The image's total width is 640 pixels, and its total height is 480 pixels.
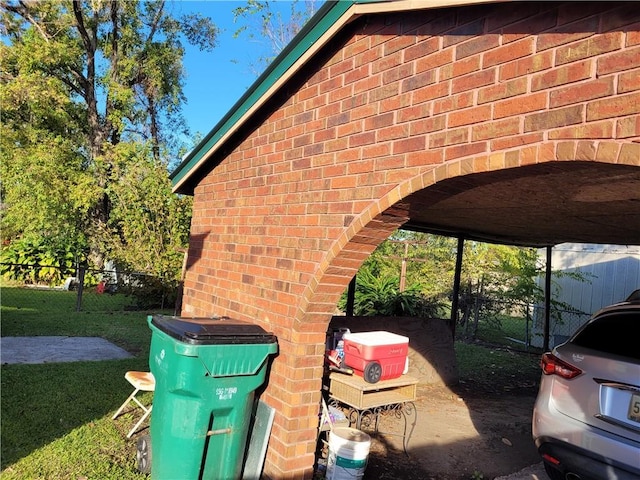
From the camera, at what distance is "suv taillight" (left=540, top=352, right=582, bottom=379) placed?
3.51 meters

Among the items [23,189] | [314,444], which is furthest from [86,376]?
[23,189]

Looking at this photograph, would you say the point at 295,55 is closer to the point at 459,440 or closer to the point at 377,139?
the point at 377,139

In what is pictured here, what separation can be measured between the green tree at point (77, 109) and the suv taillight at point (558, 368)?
13.2 meters

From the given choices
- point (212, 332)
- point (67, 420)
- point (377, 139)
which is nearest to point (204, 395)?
point (212, 332)

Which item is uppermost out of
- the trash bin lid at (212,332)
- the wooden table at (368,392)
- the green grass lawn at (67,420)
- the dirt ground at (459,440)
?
the trash bin lid at (212,332)

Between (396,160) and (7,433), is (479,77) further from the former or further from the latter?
(7,433)

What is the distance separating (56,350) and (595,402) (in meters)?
7.45

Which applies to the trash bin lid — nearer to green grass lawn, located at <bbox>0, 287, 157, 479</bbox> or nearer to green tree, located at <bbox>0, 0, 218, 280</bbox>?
green grass lawn, located at <bbox>0, 287, 157, 479</bbox>

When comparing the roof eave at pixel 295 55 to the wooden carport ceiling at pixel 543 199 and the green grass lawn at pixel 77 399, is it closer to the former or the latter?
the wooden carport ceiling at pixel 543 199

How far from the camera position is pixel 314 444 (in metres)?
3.72

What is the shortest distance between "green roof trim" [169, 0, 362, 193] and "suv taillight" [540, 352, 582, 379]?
2955 mm

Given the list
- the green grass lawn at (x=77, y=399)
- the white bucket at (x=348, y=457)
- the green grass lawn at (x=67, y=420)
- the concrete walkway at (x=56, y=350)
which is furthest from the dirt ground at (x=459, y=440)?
the concrete walkway at (x=56, y=350)

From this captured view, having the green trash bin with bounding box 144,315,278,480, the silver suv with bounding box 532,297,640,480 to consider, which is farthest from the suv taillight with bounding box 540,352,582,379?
the green trash bin with bounding box 144,315,278,480

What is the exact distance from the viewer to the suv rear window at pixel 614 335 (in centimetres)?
332
